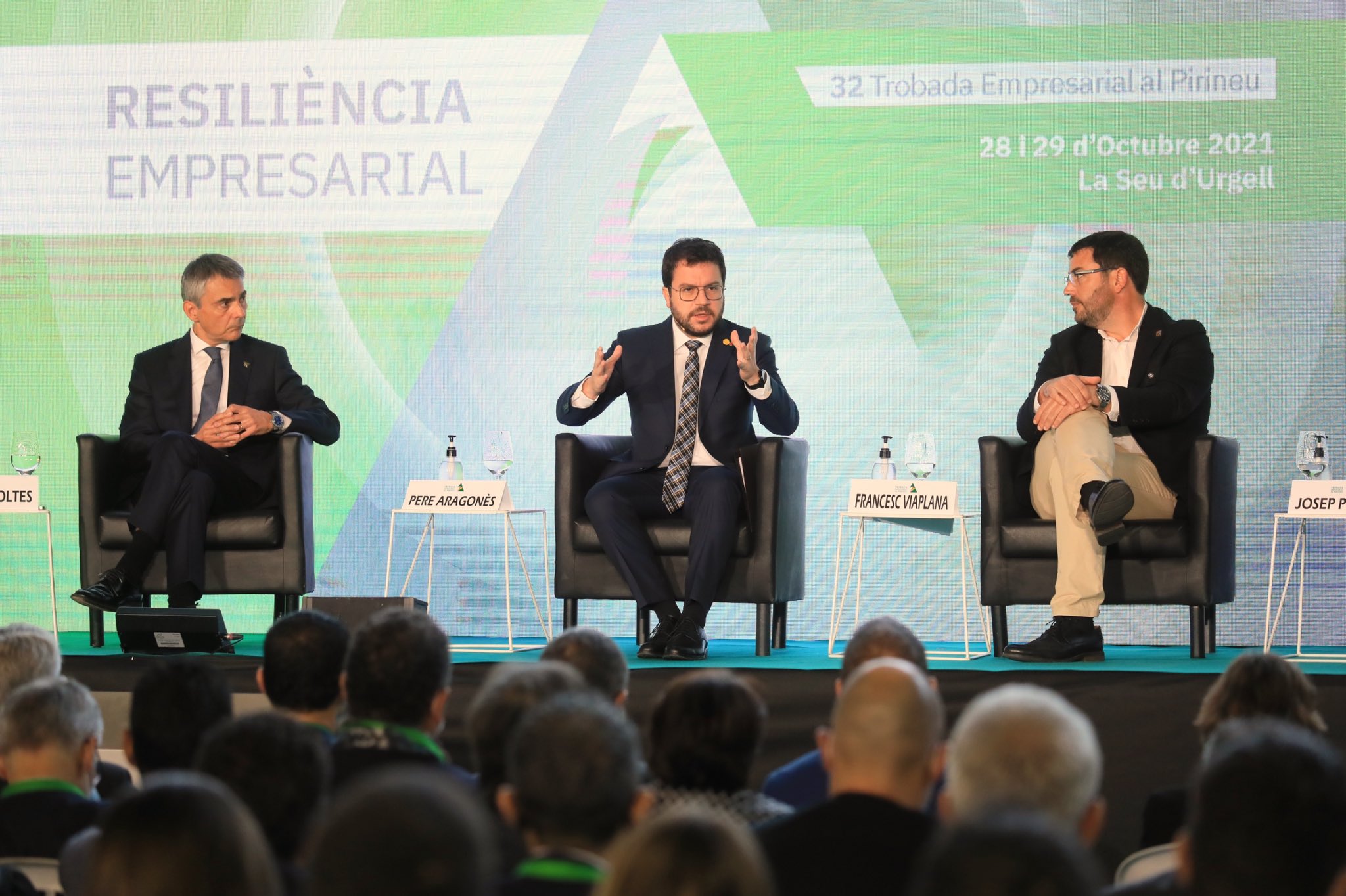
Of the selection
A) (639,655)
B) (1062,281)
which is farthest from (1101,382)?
(639,655)

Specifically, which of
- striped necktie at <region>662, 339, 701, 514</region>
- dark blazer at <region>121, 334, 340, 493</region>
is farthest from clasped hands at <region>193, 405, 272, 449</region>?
striped necktie at <region>662, 339, 701, 514</region>

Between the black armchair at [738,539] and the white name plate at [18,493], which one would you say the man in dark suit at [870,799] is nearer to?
the black armchair at [738,539]

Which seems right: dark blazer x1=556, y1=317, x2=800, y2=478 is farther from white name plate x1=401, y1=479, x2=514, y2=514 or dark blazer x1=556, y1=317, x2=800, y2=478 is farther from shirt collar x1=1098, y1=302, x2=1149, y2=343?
shirt collar x1=1098, y1=302, x2=1149, y2=343

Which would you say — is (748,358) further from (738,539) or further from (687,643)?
(687,643)

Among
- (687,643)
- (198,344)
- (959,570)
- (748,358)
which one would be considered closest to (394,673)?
(687,643)

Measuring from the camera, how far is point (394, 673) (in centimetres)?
238

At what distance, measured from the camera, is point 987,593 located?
15.5 feet

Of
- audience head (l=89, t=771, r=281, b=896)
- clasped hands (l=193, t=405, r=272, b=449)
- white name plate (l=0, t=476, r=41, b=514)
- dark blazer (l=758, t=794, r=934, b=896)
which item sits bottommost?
dark blazer (l=758, t=794, r=934, b=896)

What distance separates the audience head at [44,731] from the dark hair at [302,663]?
1.32ft

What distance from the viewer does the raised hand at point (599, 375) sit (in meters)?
4.98

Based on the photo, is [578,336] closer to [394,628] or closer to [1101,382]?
[1101,382]

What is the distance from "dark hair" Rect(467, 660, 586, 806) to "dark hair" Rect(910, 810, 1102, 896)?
1.05 meters

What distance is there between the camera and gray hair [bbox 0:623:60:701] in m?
2.81

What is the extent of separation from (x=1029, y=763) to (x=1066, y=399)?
3.03 m
